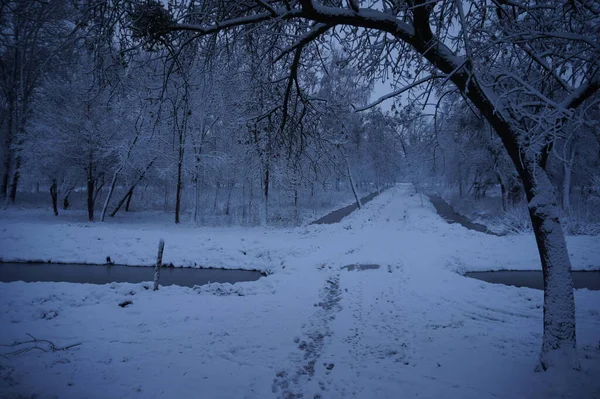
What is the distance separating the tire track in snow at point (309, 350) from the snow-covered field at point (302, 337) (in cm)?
2

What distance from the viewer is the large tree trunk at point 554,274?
3.69 m

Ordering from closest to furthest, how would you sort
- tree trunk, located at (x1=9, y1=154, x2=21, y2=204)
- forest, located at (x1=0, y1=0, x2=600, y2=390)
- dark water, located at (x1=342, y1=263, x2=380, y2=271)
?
forest, located at (x1=0, y1=0, x2=600, y2=390) → dark water, located at (x1=342, y1=263, x2=380, y2=271) → tree trunk, located at (x1=9, y1=154, x2=21, y2=204)

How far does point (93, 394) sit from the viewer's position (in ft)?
10.9

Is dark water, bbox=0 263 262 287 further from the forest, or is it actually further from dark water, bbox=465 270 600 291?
dark water, bbox=465 270 600 291

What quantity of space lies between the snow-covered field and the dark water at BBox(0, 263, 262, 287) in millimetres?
1538

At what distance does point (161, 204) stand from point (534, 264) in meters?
32.2

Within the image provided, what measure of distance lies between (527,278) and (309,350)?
903cm

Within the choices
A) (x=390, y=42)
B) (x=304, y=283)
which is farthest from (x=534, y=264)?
(x=390, y=42)

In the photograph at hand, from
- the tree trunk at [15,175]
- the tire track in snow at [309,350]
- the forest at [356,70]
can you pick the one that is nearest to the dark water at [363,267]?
the tire track in snow at [309,350]

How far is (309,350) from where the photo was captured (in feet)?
14.9

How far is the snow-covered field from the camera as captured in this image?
3564 mm

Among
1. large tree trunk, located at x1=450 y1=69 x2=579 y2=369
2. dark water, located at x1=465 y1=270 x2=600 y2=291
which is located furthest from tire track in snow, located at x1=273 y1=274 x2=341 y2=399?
dark water, located at x1=465 y1=270 x2=600 y2=291

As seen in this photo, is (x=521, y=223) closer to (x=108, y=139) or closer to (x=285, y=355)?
(x=285, y=355)

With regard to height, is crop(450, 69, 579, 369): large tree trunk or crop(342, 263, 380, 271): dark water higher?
crop(450, 69, 579, 369): large tree trunk
